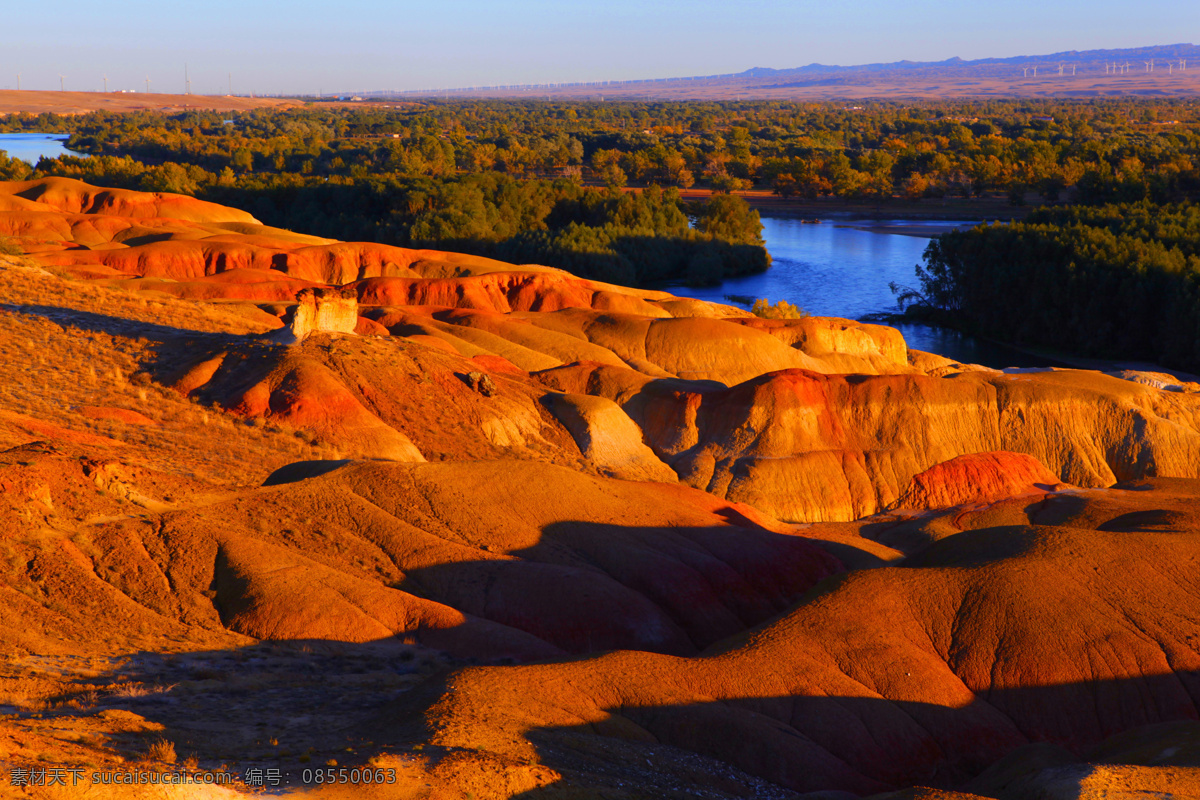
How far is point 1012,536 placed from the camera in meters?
25.0

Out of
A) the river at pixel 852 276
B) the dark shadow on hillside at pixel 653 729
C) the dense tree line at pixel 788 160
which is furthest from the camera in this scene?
the dense tree line at pixel 788 160

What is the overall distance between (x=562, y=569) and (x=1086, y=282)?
189ft

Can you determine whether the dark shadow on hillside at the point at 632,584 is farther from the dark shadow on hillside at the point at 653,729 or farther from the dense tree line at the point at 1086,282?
the dense tree line at the point at 1086,282

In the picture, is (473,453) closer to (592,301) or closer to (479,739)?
(479,739)

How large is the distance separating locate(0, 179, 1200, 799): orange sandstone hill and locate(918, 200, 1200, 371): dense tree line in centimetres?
2263

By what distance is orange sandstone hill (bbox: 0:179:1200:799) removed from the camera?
15.2 m

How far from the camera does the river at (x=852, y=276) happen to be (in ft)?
244

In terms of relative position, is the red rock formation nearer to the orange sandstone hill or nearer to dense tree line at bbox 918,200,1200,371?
the orange sandstone hill

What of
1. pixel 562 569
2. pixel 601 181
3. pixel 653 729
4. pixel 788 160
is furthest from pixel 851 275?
pixel 653 729

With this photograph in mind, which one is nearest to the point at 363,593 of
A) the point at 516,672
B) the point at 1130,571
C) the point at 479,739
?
the point at 516,672

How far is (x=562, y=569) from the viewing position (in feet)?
77.5

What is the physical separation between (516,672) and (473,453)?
1792 cm

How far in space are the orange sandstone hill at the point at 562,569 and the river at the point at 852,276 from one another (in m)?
29.4

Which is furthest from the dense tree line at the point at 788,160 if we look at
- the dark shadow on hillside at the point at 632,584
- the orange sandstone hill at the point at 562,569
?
the dark shadow on hillside at the point at 632,584
